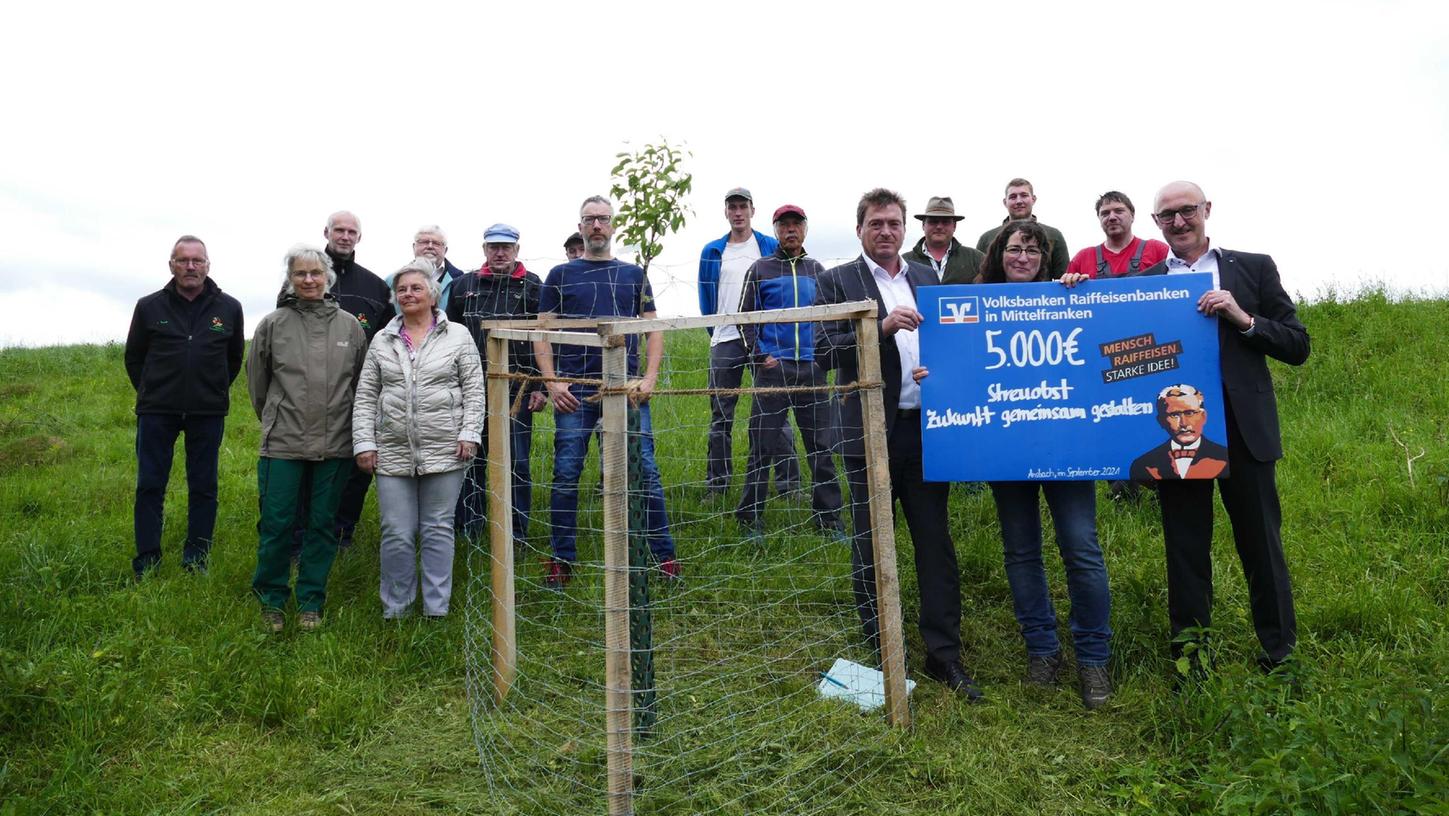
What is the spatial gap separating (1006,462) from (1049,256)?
108cm

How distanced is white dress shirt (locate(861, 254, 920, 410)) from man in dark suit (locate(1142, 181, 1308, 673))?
1182mm

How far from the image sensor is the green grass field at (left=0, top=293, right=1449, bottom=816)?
12.1 feet

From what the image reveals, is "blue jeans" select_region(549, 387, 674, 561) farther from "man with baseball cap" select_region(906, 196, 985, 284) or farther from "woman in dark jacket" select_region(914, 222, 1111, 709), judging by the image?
"man with baseball cap" select_region(906, 196, 985, 284)

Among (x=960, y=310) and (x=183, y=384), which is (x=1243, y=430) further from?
(x=183, y=384)

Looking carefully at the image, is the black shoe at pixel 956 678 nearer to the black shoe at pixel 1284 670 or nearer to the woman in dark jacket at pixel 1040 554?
the woman in dark jacket at pixel 1040 554

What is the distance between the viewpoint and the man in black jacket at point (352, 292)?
20.2 feet

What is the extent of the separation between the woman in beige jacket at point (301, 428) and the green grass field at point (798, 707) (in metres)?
0.26

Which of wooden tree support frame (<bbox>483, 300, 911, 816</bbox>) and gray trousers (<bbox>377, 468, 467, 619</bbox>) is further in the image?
gray trousers (<bbox>377, 468, 467, 619</bbox>)

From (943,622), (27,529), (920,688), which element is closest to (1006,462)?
(943,622)

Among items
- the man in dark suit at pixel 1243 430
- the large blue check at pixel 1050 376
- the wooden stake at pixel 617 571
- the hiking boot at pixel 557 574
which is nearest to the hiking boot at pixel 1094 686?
the man in dark suit at pixel 1243 430

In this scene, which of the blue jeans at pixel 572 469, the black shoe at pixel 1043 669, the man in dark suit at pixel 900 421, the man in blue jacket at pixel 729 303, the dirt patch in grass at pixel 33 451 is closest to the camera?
the man in dark suit at pixel 900 421

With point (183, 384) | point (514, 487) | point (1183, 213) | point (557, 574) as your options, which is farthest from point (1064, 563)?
point (183, 384)

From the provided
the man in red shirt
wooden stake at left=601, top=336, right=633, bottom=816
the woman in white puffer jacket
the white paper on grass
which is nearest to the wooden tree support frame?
wooden stake at left=601, top=336, right=633, bottom=816

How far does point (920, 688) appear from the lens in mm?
4648
